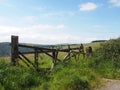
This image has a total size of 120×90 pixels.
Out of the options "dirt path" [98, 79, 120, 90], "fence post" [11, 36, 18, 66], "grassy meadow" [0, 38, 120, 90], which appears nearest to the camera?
"grassy meadow" [0, 38, 120, 90]

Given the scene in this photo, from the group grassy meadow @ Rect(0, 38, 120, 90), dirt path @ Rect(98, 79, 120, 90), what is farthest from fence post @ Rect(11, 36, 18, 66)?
dirt path @ Rect(98, 79, 120, 90)

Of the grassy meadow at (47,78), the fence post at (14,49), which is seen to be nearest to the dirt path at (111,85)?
the grassy meadow at (47,78)

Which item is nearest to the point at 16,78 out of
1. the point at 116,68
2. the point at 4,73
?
the point at 4,73

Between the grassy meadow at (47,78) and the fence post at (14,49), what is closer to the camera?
the grassy meadow at (47,78)

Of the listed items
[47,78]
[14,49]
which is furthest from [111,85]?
[14,49]

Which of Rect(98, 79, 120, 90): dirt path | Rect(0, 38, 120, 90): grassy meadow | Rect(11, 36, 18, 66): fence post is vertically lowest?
Answer: Rect(98, 79, 120, 90): dirt path

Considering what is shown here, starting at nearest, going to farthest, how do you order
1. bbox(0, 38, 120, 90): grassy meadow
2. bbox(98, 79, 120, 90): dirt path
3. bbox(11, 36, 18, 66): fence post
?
1. bbox(0, 38, 120, 90): grassy meadow
2. bbox(98, 79, 120, 90): dirt path
3. bbox(11, 36, 18, 66): fence post

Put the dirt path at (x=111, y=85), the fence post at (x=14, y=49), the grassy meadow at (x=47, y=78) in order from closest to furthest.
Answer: the grassy meadow at (x=47, y=78)
the dirt path at (x=111, y=85)
the fence post at (x=14, y=49)

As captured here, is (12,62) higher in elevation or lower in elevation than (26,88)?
higher

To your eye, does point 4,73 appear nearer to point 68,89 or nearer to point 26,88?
point 26,88

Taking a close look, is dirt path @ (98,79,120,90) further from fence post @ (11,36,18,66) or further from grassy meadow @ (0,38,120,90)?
fence post @ (11,36,18,66)

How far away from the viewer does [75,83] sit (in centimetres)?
1343

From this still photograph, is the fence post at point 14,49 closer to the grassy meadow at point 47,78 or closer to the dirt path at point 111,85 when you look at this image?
the grassy meadow at point 47,78

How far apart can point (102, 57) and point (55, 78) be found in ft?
25.3
